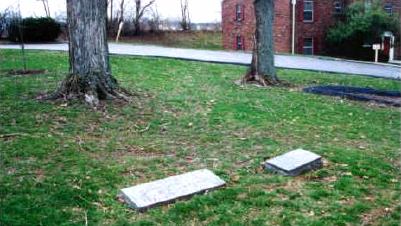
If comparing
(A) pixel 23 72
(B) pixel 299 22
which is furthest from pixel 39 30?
(B) pixel 299 22

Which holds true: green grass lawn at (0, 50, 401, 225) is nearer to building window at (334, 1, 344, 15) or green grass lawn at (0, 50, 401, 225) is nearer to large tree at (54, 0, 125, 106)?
large tree at (54, 0, 125, 106)

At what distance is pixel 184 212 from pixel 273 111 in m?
4.71

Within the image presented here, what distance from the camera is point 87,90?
27.2 feet

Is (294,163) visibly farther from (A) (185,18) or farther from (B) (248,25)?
(A) (185,18)

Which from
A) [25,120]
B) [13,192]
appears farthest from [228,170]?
[25,120]

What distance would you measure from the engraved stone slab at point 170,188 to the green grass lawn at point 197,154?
3.5 inches

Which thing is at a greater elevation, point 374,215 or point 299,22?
point 299,22

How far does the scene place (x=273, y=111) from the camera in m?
8.87

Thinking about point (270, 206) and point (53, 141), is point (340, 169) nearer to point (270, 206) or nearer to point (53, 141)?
point (270, 206)

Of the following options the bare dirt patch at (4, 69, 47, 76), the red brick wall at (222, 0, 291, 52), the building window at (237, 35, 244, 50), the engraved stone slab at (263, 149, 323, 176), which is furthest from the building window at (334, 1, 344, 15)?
the engraved stone slab at (263, 149, 323, 176)

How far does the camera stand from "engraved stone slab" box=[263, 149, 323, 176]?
17.9ft

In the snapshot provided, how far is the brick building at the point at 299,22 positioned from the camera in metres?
31.3

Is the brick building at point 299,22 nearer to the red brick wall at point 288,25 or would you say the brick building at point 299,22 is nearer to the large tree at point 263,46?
the red brick wall at point 288,25

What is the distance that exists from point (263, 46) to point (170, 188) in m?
8.13
